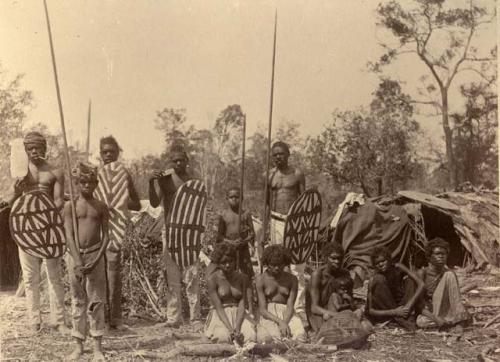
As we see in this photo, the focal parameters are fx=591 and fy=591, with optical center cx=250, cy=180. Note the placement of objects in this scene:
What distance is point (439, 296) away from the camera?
5711mm

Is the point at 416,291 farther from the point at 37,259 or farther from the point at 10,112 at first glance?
the point at 10,112

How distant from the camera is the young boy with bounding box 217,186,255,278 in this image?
5.69m

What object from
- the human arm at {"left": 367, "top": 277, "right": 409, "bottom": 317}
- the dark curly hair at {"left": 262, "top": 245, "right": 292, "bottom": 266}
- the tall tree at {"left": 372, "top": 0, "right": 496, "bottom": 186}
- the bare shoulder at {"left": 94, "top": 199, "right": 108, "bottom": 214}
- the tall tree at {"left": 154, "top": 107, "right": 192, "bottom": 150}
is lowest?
the human arm at {"left": 367, "top": 277, "right": 409, "bottom": 317}

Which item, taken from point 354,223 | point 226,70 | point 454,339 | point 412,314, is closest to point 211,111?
point 226,70

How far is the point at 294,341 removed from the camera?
5184 mm

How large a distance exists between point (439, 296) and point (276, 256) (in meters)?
1.72

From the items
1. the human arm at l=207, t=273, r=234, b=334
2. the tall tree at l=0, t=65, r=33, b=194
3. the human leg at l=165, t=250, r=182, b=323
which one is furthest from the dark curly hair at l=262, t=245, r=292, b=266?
the tall tree at l=0, t=65, r=33, b=194

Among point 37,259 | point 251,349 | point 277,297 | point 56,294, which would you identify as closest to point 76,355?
point 56,294

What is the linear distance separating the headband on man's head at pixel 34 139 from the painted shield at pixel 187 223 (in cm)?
130

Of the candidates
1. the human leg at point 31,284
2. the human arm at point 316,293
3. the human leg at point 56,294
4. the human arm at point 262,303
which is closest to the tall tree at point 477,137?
the human arm at point 316,293

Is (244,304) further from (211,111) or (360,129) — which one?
(360,129)

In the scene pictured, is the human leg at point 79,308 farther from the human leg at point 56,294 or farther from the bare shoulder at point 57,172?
the bare shoulder at point 57,172

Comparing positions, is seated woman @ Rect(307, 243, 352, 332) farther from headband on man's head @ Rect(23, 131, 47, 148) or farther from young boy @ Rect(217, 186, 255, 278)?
headband on man's head @ Rect(23, 131, 47, 148)

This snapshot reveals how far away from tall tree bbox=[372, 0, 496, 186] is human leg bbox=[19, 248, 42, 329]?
429cm
